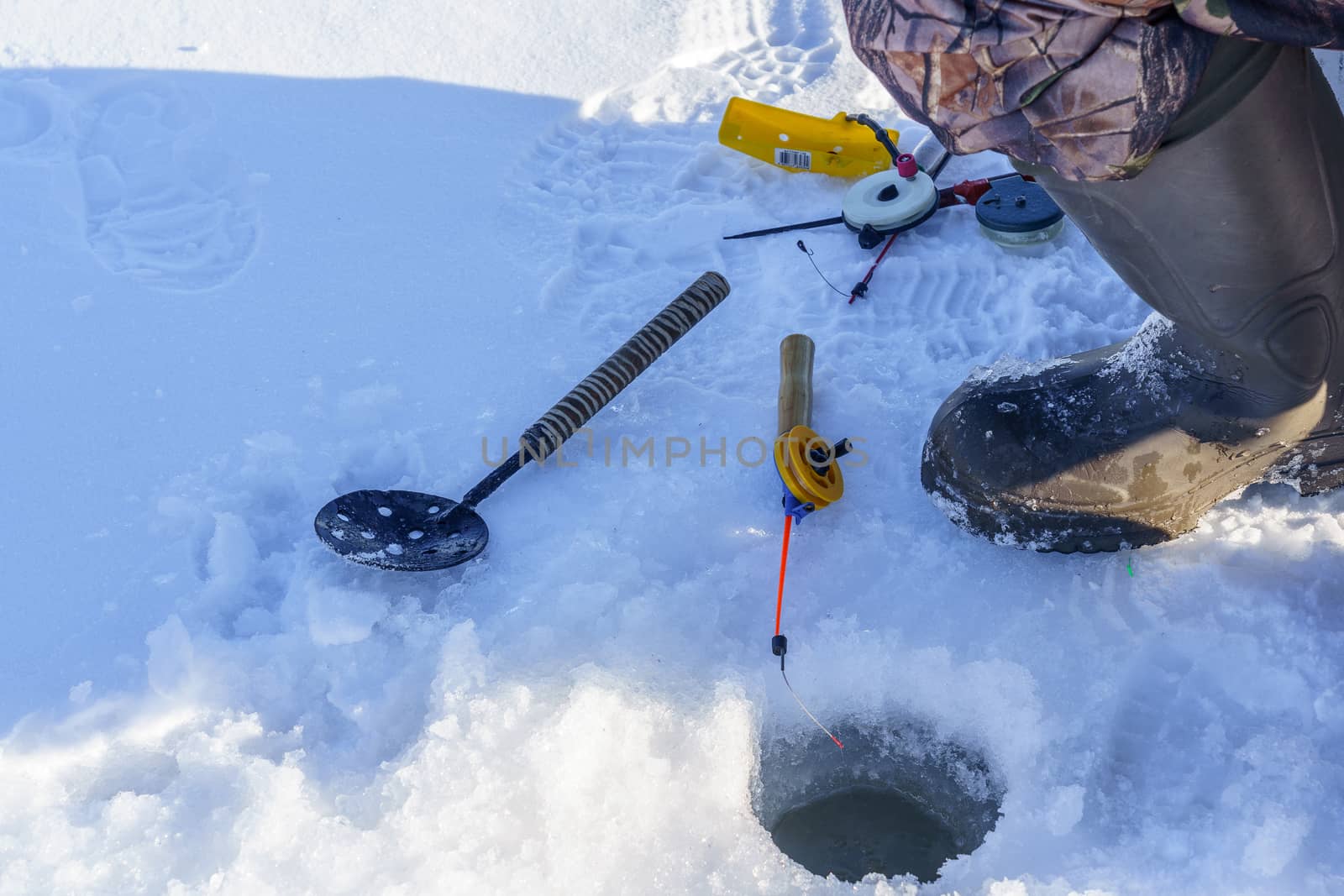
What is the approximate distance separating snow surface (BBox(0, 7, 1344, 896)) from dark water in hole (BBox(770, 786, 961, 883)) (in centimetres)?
11

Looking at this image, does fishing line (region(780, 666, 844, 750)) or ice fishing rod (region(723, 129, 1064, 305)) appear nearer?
fishing line (region(780, 666, 844, 750))

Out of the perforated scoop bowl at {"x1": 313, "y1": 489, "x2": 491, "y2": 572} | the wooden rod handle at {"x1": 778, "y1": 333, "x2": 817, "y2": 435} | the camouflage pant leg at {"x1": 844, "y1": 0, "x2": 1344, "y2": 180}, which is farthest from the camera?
the wooden rod handle at {"x1": 778, "y1": 333, "x2": 817, "y2": 435}

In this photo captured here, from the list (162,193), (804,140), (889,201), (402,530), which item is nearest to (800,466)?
(402,530)

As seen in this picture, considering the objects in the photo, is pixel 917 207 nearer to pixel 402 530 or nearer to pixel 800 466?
pixel 800 466

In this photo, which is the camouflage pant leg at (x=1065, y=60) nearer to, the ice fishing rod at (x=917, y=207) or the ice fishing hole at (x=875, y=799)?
the ice fishing hole at (x=875, y=799)

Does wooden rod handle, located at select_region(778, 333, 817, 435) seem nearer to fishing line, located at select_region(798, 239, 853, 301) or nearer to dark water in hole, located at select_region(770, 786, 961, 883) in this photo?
fishing line, located at select_region(798, 239, 853, 301)

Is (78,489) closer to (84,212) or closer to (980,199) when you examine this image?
(84,212)

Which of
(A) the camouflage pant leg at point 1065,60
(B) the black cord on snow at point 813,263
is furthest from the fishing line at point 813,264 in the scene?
(A) the camouflage pant leg at point 1065,60

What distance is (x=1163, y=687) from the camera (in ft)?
5.97

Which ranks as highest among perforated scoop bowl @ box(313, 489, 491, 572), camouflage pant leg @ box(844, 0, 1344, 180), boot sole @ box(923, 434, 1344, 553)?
camouflage pant leg @ box(844, 0, 1344, 180)

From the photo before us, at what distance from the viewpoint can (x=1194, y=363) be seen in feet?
6.31

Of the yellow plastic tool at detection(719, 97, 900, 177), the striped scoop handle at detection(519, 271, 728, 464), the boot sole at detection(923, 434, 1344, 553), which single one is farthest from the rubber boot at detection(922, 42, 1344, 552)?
the yellow plastic tool at detection(719, 97, 900, 177)

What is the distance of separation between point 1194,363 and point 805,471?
680 millimetres

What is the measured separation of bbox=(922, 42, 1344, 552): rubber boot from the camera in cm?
160
